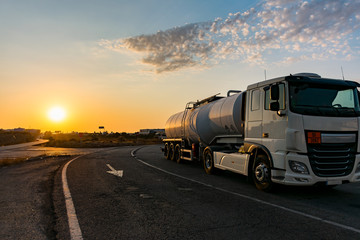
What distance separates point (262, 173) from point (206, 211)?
2787 millimetres

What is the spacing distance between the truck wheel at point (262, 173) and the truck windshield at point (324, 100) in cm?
174

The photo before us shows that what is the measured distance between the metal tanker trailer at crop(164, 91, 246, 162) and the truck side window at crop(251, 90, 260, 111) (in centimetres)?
86

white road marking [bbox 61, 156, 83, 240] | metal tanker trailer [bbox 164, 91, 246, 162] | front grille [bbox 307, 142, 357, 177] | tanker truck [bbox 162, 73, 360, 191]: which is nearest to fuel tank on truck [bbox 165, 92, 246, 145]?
metal tanker trailer [bbox 164, 91, 246, 162]

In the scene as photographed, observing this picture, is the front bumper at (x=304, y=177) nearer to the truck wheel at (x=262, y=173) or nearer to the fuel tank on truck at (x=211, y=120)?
the truck wheel at (x=262, y=173)

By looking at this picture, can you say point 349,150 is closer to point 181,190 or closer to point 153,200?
point 181,190

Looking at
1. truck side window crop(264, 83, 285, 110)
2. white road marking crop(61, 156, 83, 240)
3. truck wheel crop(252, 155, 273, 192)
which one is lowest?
white road marking crop(61, 156, 83, 240)

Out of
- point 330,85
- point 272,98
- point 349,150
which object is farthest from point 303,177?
point 330,85

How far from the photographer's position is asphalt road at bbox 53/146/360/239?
4609mm

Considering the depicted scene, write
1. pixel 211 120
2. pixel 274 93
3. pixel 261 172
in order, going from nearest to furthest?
pixel 274 93
pixel 261 172
pixel 211 120

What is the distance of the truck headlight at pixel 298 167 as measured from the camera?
694 cm

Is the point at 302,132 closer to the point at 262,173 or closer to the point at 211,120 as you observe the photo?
the point at 262,173

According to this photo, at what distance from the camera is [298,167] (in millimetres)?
6996

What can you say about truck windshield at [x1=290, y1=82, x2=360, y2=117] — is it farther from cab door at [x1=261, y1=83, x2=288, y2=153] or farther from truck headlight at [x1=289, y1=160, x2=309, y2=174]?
truck headlight at [x1=289, y1=160, x2=309, y2=174]

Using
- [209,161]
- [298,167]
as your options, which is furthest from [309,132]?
[209,161]
